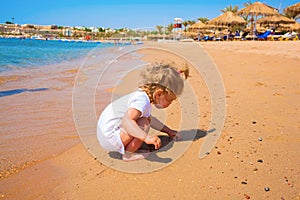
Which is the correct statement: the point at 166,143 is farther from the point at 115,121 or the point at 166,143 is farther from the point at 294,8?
the point at 294,8

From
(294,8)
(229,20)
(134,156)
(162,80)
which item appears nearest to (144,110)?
(162,80)

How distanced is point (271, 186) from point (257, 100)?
2.12 m

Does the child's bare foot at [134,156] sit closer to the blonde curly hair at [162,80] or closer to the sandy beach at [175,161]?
the sandy beach at [175,161]

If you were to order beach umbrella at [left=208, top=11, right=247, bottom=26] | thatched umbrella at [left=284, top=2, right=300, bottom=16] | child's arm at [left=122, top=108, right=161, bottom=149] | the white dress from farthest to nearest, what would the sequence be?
beach umbrella at [left=208, top=11, right=247, bottom=26]
thatched umbrella at [left=284, top=2, right=300, bottom=16]
the white dress
child's arm at [left=122, top=108, right=161, bottom=149]

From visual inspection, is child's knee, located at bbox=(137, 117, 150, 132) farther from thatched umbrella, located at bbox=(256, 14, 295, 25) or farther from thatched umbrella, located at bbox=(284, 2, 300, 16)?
thatched umbrella, located at bbox=(284, 2, 300, 16)

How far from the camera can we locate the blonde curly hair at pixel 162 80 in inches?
76.7

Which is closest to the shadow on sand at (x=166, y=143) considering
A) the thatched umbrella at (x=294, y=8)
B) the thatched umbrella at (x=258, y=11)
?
the thatched umbrella at (x=258, y=11)

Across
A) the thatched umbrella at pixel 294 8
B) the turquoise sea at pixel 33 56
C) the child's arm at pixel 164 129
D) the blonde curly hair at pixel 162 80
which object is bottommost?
the child's arm at pixel 164 129

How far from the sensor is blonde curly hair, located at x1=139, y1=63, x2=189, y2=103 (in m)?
1.95

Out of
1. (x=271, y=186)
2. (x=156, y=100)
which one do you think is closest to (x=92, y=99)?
(x=156, y=100)

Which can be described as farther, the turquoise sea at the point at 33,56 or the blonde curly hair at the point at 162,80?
the turquoise sea at the point at 33,56

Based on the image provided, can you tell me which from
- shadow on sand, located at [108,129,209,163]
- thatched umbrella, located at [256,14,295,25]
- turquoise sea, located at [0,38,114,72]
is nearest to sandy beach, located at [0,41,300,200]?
shadow on sand, located at [108,129,209,163]

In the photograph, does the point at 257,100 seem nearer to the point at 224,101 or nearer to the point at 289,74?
A: the point at 224,101

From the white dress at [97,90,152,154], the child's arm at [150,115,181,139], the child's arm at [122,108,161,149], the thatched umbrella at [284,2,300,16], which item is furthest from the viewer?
the thatched umbrella at [284,2,300,16]
